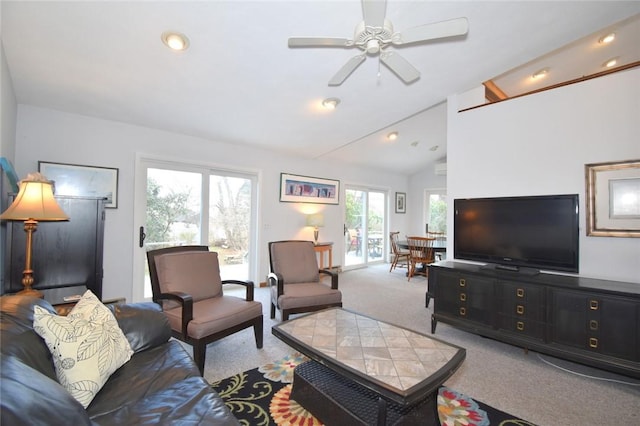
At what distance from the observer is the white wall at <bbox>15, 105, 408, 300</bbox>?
3.04 m

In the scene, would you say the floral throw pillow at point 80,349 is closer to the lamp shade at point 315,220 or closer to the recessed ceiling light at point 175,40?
the recessed ceiling light at point 175,40

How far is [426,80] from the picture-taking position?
3.19 m

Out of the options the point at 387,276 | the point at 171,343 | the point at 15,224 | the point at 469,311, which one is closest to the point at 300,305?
the point at 171,343

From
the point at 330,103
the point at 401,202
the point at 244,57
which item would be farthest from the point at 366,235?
the point at 244,57

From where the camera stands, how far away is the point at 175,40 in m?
2.26

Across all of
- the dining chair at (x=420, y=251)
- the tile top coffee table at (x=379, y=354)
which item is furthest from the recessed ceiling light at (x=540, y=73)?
the tile top coffee table at (x=379, y=354)

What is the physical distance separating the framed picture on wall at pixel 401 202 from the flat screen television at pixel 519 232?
170 inches

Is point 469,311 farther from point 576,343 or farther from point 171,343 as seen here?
point 171,343

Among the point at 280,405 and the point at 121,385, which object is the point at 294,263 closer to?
the point at 280,405

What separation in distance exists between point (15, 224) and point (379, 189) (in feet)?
20.9

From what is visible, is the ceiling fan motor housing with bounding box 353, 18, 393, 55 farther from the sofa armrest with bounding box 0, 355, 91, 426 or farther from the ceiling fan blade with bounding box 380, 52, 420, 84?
the sofa armrest with bounding box 0, 355, 91, 426

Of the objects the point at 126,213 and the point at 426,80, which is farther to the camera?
the point at 126,213

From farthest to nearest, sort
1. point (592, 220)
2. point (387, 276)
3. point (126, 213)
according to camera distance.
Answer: point (387, 276) → point (126, 213) → point (592, 220)

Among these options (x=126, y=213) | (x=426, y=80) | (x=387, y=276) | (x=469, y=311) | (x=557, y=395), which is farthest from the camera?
(x=387, y=276)
